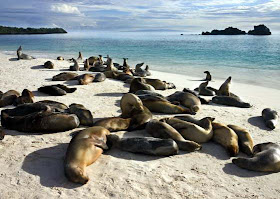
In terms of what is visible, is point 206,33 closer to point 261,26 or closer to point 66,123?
point 261,26

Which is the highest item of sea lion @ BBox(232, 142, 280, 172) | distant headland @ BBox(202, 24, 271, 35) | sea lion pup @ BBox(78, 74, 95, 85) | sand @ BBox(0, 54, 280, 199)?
distant headland @ BBox(202, 24, 271, 35)

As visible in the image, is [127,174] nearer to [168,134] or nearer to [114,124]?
[168,134]

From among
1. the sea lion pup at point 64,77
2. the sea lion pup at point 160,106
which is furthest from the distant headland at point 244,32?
the sea lion pup at point 160,106

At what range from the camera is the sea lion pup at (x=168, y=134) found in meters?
4.61

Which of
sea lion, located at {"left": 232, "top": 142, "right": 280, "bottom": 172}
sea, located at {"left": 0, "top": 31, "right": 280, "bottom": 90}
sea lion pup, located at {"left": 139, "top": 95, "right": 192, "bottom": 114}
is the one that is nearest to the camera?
sea lion, located at {"left": 232, "top": 142, "right": 280, "bottom": 172}

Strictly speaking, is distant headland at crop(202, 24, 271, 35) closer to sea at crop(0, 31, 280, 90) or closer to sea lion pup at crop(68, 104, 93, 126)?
sea at crop(0, 31, 280, 90)

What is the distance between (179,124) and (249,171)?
1409 millimetres

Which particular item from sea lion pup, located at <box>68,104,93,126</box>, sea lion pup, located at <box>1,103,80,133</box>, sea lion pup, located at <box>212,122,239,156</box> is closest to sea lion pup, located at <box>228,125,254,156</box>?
sea lion pup, located at <box>212,122,239,156</box>

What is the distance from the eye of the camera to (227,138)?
190 inches

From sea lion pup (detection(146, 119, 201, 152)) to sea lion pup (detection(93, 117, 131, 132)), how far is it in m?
0.45

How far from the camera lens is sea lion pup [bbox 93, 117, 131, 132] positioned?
5.21 metres

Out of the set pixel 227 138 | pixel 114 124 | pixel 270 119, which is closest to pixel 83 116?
pixel 114 124

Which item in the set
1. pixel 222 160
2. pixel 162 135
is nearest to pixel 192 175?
pixel 222 160

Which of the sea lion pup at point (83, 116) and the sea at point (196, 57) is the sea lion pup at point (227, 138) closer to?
the sea lion pup at point (83, 116)
